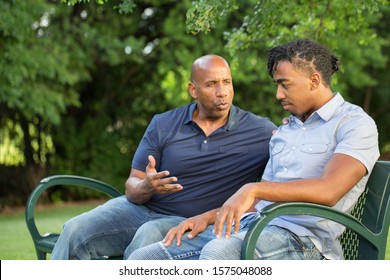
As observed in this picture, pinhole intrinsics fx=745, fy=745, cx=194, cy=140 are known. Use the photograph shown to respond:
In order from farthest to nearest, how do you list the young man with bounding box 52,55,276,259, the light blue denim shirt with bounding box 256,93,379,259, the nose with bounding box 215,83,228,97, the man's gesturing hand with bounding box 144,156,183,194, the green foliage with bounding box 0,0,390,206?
the green foliage with bounding box 0,0,390,206
the nose with bounding box 215,83,228,97
the young man with bounding box 52,55,276,259
the man's gesturing hand with bounding box 144,156,183,194
the light blue denim shirt with bounding box 256,93,379,259

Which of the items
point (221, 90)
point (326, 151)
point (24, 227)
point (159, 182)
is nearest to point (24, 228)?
point (24, 227)

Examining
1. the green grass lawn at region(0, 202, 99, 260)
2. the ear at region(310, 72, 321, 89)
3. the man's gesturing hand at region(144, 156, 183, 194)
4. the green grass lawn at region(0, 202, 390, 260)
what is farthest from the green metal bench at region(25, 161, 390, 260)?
the green grass lawn at region(0, 202, 99, 260)

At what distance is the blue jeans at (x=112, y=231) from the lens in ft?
13.2

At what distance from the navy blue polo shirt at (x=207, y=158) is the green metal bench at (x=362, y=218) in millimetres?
724

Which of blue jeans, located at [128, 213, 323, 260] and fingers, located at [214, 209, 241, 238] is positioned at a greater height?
fingers, located at [214, 209, 241, 238]

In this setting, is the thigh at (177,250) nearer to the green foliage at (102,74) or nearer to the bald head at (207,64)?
the bald head at (207,64)

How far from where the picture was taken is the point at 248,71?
46.6ft

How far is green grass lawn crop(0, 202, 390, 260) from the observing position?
6867 millimetres

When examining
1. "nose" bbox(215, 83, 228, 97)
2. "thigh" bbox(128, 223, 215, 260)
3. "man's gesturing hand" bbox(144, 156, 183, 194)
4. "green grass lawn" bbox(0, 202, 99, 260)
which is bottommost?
"green grass lawn" bbox(0, 202, 99, 260)

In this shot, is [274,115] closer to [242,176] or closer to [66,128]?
[66,128]

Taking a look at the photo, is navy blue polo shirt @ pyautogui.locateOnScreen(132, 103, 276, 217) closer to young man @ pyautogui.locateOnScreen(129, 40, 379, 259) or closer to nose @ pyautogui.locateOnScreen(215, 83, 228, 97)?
nose @ pyautogui.locateOnScreen(215, 83, 228, 97)

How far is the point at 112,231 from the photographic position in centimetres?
423

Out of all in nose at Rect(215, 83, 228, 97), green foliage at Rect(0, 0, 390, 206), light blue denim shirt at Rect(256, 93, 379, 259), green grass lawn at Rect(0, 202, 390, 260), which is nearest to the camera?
light blue denim shirt at Rect(256, 93, 379, 259)
